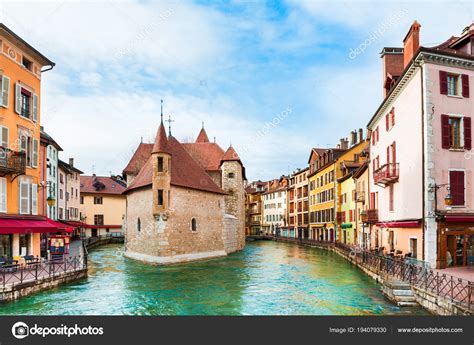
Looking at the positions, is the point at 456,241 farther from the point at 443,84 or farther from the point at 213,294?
the point at 213,294

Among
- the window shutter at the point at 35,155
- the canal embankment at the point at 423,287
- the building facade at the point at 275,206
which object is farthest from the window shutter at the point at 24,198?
the building facade at the point at 275,206

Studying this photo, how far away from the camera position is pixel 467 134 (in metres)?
19.8

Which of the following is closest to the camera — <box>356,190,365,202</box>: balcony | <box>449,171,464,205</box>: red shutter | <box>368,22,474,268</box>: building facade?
<box>368,22,474,268</box>: building facade

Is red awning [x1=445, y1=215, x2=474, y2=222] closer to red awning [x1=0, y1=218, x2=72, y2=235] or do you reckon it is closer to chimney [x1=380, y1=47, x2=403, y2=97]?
chimney [x1=380, y1=47, x2=403, y2=97]

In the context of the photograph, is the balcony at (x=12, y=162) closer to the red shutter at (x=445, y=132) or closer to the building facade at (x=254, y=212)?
the red shutter at (x=445, y=132)

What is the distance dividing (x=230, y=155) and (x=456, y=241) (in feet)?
94.4

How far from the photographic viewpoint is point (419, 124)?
20094 millimetres

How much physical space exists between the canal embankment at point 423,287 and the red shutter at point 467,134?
20.4ft

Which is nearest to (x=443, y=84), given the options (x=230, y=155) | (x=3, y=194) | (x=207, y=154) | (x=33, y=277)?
(x=33, y=277)

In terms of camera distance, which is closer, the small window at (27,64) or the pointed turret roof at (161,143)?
the small window at (27,64)

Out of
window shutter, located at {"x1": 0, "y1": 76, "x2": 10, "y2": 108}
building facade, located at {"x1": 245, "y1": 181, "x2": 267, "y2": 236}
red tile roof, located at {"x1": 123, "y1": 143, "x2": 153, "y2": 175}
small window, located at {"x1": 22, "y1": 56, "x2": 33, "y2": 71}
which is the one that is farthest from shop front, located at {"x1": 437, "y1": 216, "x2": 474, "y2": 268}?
building facade, located at {"x1": 245, "y1": 181, "x2": 267, "y2": 236}

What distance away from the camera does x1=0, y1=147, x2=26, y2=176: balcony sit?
1961 centimetres

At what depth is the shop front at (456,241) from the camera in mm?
18797

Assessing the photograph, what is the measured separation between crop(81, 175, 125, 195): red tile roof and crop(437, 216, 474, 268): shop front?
55.5 meters
